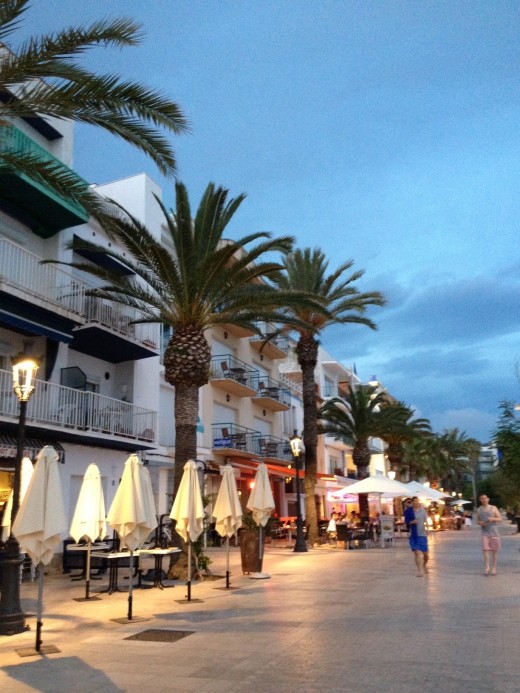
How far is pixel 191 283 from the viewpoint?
51.8ft

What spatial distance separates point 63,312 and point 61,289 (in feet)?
4.84

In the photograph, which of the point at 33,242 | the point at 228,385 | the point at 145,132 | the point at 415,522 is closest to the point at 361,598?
the point at 415,522

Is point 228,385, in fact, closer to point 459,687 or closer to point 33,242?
point 33,242

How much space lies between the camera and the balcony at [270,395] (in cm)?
3522

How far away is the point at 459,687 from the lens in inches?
228

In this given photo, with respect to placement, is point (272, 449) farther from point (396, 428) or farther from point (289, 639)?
point (289, 639)

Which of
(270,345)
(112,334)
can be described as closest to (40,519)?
(112,334)

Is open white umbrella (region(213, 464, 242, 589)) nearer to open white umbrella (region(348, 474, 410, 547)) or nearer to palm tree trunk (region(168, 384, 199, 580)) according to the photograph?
palm tree trunk (region(168, 384, 199, 580))

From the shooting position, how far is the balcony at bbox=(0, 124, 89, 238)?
666 inches

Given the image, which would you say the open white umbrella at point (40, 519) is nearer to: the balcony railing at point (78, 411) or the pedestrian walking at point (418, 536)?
the balcony railing at point (78, 411)

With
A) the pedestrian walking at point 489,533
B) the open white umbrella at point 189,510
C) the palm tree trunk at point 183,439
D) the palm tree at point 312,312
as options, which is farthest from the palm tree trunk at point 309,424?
the open white umbrella at point 189,510

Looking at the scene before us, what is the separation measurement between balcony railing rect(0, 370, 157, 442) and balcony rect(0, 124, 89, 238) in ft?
15.6

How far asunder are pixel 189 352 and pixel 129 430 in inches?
254

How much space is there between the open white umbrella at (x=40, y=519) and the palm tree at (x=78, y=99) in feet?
15.1
